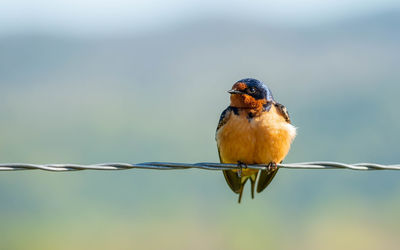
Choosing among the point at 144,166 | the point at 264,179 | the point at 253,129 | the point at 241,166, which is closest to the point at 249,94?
the point at 253,129

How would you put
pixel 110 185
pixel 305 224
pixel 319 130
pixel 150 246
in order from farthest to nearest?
pixel 319 130 → pixel 110 185 → pixel 305 224 → pixel 150 246

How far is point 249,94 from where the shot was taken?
8.54 metres

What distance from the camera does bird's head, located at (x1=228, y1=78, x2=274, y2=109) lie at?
846 centimetres

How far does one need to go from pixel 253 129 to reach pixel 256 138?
10cm

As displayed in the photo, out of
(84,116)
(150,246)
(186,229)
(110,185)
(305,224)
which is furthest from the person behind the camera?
(84,116)

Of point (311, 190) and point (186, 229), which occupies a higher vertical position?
point (311, 190)

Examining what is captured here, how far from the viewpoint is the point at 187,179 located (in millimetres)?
154500

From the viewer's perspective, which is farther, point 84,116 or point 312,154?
point 84,116

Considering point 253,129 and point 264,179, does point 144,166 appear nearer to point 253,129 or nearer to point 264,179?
point 253,129

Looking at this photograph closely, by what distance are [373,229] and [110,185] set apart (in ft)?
175

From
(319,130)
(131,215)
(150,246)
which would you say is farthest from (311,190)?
(150,246)

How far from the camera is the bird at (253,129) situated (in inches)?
323

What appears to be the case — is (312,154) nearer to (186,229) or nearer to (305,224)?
(305,224)

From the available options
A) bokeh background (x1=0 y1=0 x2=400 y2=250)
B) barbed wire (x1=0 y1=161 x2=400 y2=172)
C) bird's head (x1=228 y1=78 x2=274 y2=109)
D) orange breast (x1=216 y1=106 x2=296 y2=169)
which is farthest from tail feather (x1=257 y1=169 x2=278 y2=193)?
bokeh background (x1=0 y1=0 x2=400 y2=250)
